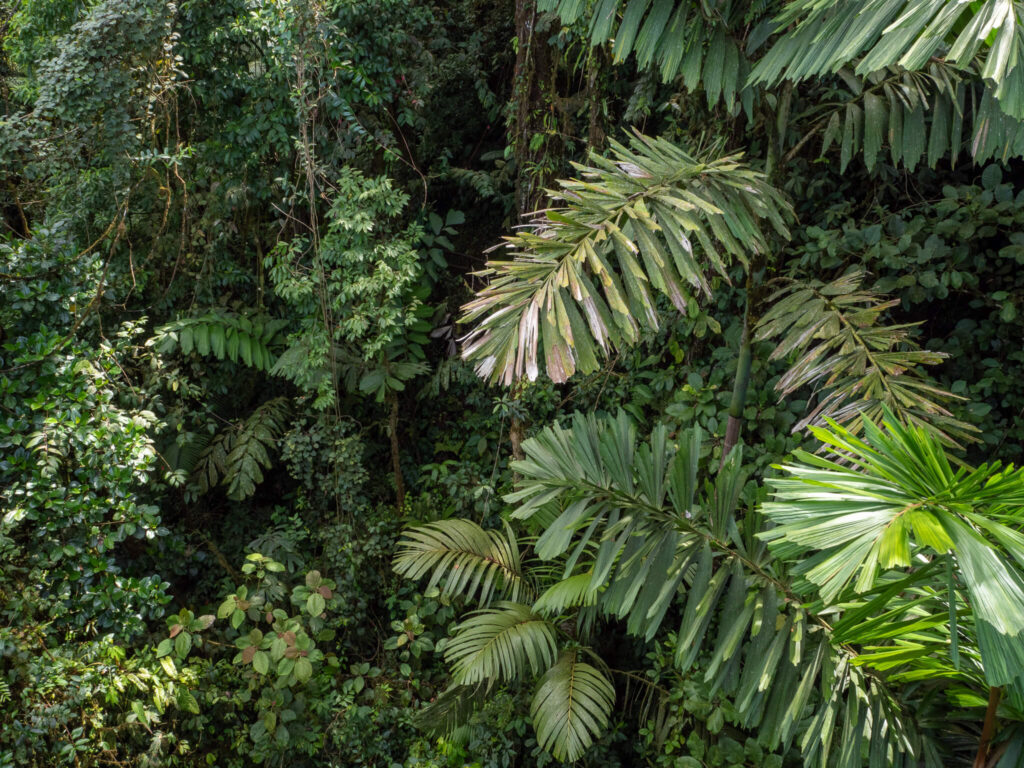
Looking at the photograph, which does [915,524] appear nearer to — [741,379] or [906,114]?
[741,379]

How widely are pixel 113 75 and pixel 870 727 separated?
13.2 feet

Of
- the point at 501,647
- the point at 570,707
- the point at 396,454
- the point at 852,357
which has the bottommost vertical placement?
the point at 570,707

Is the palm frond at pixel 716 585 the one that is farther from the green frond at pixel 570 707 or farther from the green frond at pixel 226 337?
the green frond at pixel 226 337

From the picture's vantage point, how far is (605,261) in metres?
1.76

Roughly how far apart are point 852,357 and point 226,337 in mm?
3303

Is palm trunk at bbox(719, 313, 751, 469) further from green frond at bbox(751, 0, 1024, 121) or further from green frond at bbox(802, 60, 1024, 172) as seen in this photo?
green frond at bbox(751, 0, 1024, 121)

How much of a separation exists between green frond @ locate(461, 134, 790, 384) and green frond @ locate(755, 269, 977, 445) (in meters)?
0.32

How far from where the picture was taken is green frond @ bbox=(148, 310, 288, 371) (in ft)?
13.0

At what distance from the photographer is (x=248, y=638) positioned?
331 centimetres

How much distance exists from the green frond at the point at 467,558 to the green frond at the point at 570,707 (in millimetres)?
456

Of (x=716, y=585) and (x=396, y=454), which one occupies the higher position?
(x=716, y=585)

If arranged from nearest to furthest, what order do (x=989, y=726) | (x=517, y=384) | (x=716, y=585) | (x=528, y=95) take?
(x=989, y=726) < (x=716, y=585) < (x=517, y=384) < (x=528, y=95)

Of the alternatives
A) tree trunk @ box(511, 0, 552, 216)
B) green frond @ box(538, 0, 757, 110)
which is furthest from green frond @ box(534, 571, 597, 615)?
tree trunk @ box(511, 0, 552, 216)

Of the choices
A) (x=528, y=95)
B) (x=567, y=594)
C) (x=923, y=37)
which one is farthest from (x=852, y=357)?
(x=528, y=95)
